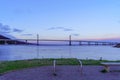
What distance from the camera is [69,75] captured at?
12.5m

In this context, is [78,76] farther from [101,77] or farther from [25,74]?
[25,74]

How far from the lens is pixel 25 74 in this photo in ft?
41.5

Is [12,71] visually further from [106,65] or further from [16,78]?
[106,65]

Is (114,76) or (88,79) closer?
(88,79)

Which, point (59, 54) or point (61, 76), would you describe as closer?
point (61, 76)

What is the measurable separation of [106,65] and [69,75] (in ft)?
7.23

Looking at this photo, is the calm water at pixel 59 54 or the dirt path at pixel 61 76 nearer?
the dirt path at pixel 61 76

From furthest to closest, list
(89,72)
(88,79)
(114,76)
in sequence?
(89,72) → (114,76) → (88,79)

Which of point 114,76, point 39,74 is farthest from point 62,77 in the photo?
point 114,76

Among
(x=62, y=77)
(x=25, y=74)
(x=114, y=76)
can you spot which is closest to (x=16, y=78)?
(x=25, y=74)

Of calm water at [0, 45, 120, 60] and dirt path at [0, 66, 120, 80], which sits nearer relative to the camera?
dirt path at [0, 66, 120, 80]

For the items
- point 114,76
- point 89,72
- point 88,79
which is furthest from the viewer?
point 89,72

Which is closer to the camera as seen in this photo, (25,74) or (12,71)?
(25,74)

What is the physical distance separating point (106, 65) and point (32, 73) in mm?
3528
